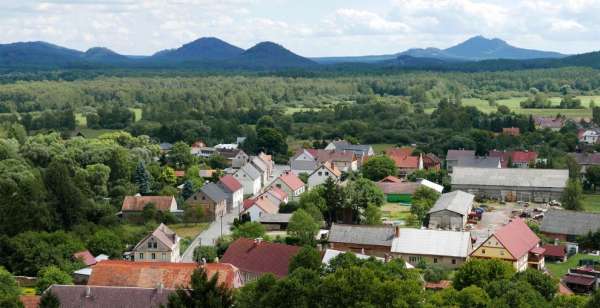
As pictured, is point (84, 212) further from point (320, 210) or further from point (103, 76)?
point (103, 76)

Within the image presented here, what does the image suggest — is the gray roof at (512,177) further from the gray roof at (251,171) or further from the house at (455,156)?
the gray roof at (251,171)

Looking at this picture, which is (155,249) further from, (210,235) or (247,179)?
(247,179)

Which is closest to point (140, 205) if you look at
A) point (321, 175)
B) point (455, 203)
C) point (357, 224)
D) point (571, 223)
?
point (357, 224)

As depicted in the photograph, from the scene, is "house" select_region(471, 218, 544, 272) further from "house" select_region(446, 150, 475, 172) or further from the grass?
"house" select_region(446, 150, 475, 172)

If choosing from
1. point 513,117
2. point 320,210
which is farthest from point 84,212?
point 513,117

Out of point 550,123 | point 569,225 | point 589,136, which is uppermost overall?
point 550,123

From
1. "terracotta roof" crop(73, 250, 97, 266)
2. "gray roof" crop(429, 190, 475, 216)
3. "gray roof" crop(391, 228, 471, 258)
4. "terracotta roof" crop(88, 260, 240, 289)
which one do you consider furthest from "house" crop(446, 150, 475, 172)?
"terracotta roof" crop(88, 260, 240, 289)
